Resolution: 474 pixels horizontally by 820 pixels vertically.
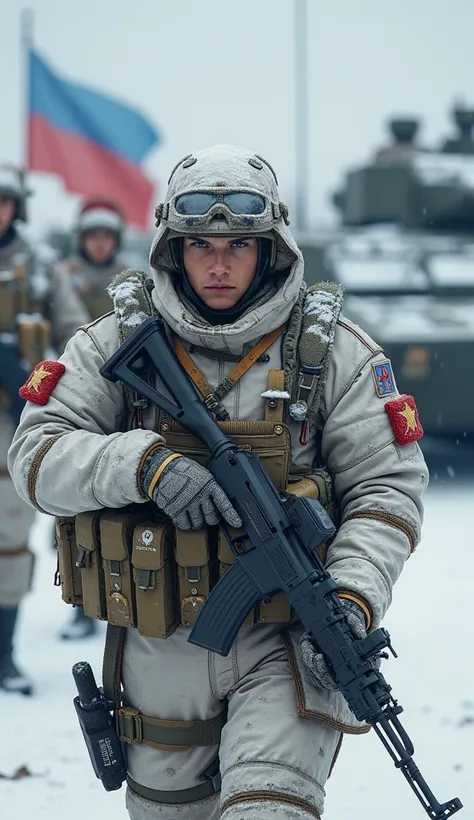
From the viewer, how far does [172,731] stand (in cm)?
261

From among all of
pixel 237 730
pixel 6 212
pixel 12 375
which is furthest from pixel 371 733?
pixel 6 212

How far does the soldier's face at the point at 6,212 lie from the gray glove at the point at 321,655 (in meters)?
3.08

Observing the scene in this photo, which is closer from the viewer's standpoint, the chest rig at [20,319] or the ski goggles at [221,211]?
the ski goggles at [221,211]

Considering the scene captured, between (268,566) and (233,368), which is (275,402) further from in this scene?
(268,566)

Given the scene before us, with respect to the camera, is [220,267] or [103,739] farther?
[103,739]

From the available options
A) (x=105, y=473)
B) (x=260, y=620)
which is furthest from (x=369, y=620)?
(x=105, y=473)

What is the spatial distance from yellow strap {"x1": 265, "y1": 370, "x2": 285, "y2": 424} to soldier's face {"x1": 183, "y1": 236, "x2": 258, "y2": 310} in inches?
7.9

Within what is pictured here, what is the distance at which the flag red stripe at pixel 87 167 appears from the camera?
1085 cm

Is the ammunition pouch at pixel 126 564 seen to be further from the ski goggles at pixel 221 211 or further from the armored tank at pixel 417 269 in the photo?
the armored tank at pixel 417 269

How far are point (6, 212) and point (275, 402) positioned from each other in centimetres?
276

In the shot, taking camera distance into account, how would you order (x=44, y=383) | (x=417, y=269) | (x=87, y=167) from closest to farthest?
(x=44, y=383), (x=417, y=269), (x=87, y=167)

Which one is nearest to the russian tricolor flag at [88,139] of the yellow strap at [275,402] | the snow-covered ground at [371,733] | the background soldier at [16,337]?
the snow-covered ground at [371,733]

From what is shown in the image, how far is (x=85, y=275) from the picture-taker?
23.0ft

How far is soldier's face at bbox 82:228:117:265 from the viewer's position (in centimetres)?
697
